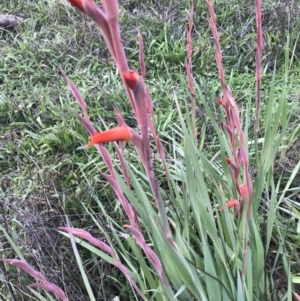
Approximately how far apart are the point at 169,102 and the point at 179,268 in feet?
4.69

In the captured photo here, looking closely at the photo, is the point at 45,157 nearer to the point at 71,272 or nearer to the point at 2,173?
the point at 2,173

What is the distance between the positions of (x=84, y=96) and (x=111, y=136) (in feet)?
5.99

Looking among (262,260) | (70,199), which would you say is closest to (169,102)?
(70,199)

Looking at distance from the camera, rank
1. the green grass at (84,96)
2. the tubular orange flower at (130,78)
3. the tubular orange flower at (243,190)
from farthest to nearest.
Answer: the green grass at (84,96)
the tubular orange flower at (243,190)
the tubular orange flower at (130,78)

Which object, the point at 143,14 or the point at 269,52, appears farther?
the point at 143,14

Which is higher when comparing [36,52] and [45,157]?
[36,52]

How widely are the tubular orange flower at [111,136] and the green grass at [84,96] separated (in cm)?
76

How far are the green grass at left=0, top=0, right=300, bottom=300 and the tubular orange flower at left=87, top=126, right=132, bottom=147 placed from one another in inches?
30.1

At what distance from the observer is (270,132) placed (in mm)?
1211

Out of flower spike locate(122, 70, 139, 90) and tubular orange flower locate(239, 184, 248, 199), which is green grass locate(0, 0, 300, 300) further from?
flower spike locate(122, 70, 139, 90)

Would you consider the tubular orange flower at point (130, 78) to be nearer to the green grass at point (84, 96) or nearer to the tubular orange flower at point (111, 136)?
the tubular orange flower at point (111, 136)

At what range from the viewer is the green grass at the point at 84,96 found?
135 centimetres

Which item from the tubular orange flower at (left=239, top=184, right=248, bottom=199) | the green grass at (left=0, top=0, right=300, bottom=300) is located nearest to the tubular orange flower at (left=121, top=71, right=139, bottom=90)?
the tubular orange flower at (left=239, top=184, right=248, bottom=199)

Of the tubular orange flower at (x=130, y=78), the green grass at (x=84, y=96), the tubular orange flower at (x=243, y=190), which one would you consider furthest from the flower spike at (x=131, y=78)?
the green grass at (x=84, y=96)
